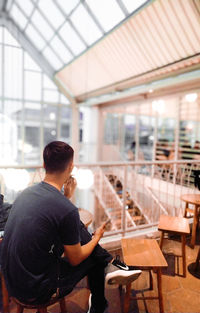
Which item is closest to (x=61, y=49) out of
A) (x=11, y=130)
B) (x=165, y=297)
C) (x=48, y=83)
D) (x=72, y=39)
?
(x=72, y=39)

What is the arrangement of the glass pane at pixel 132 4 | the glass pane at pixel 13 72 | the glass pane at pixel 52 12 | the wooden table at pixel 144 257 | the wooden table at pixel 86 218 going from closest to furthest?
the wooden table at pixel 144 257, the wooden table at pixel 86 218, the glass pane at pixel 132 4, the glass pane at pixel 52 12, the glass pane at pixel 13 72

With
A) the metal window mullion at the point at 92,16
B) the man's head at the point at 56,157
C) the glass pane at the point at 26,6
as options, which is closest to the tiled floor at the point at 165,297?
the man's head at the point at 56,157

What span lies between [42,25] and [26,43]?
2112 millimetres

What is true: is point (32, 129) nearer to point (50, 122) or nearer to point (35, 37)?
point (50, 122)

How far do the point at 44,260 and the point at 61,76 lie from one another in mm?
9722

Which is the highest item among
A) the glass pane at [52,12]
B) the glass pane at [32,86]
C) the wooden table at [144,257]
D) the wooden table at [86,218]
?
the glass pane at [52,12]

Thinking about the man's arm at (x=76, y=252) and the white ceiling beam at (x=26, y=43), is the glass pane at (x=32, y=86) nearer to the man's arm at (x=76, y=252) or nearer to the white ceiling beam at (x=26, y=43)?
the white ceiling beam at (x=26, y=43)

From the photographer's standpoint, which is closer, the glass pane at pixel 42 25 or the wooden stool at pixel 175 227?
the wooden stool at pixel 175 227

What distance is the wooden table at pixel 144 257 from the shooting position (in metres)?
1.78

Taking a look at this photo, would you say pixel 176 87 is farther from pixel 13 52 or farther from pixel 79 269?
pixel 13 52

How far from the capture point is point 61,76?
32.4 feet

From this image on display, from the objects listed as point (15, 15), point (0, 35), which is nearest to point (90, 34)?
point (15, 15)

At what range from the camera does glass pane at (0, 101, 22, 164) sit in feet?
32.2

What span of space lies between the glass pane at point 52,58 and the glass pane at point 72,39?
1.52 metres
